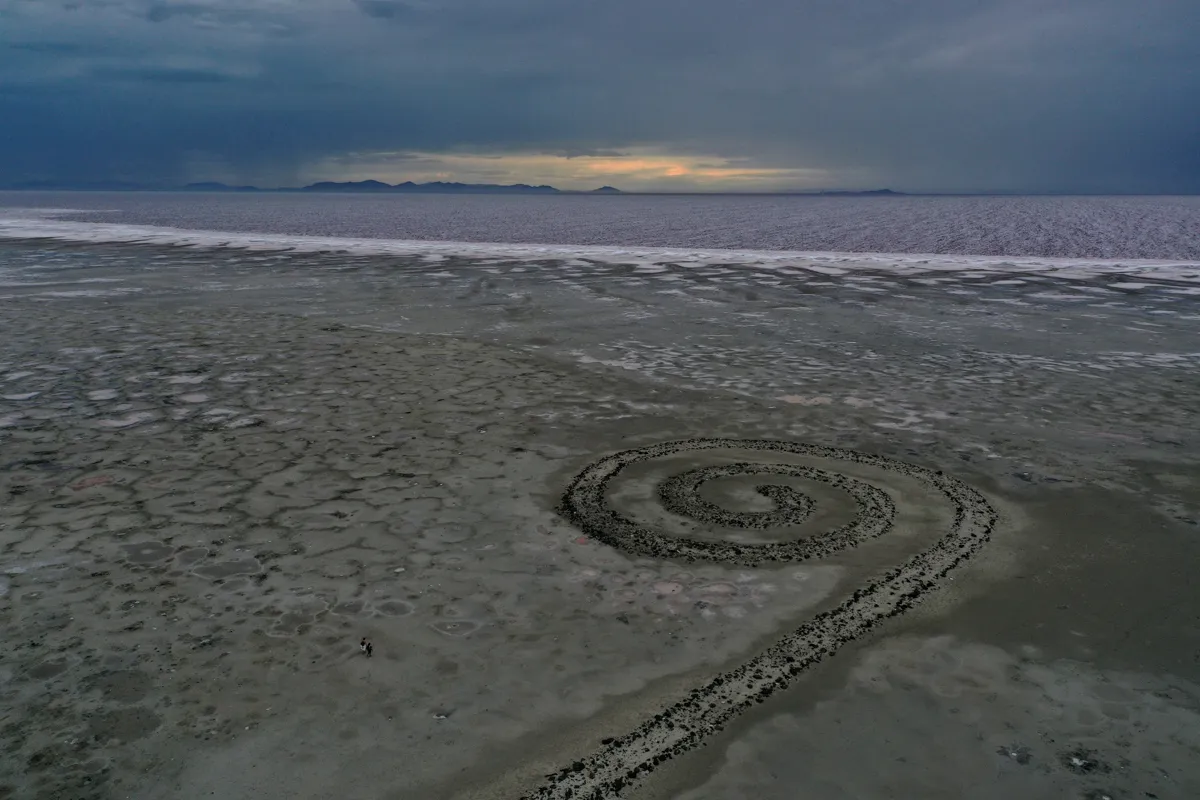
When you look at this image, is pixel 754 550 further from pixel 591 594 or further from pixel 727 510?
pixel 591 594

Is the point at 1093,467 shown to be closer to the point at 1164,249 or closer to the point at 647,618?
the point at 647,618

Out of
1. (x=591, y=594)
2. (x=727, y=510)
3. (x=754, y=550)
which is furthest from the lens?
(x=727, y=510)

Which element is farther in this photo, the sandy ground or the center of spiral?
the center of spiral

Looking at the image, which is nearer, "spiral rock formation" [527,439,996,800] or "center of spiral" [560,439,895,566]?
"spiral rock formation" [527,439,996,800]

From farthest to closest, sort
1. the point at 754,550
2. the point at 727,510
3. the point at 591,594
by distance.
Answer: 1. the point at 727,510
2. the point at 754,550
3. the point at 591,594

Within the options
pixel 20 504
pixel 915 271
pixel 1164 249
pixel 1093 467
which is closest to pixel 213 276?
pixel 20 504

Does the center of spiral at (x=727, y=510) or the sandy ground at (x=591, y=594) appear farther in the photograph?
the center of spiral at (x=727, y=510)

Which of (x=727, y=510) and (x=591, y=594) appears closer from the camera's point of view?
(x=591, y=594)

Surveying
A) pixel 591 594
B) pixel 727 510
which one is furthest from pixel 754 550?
pixel 591 594
